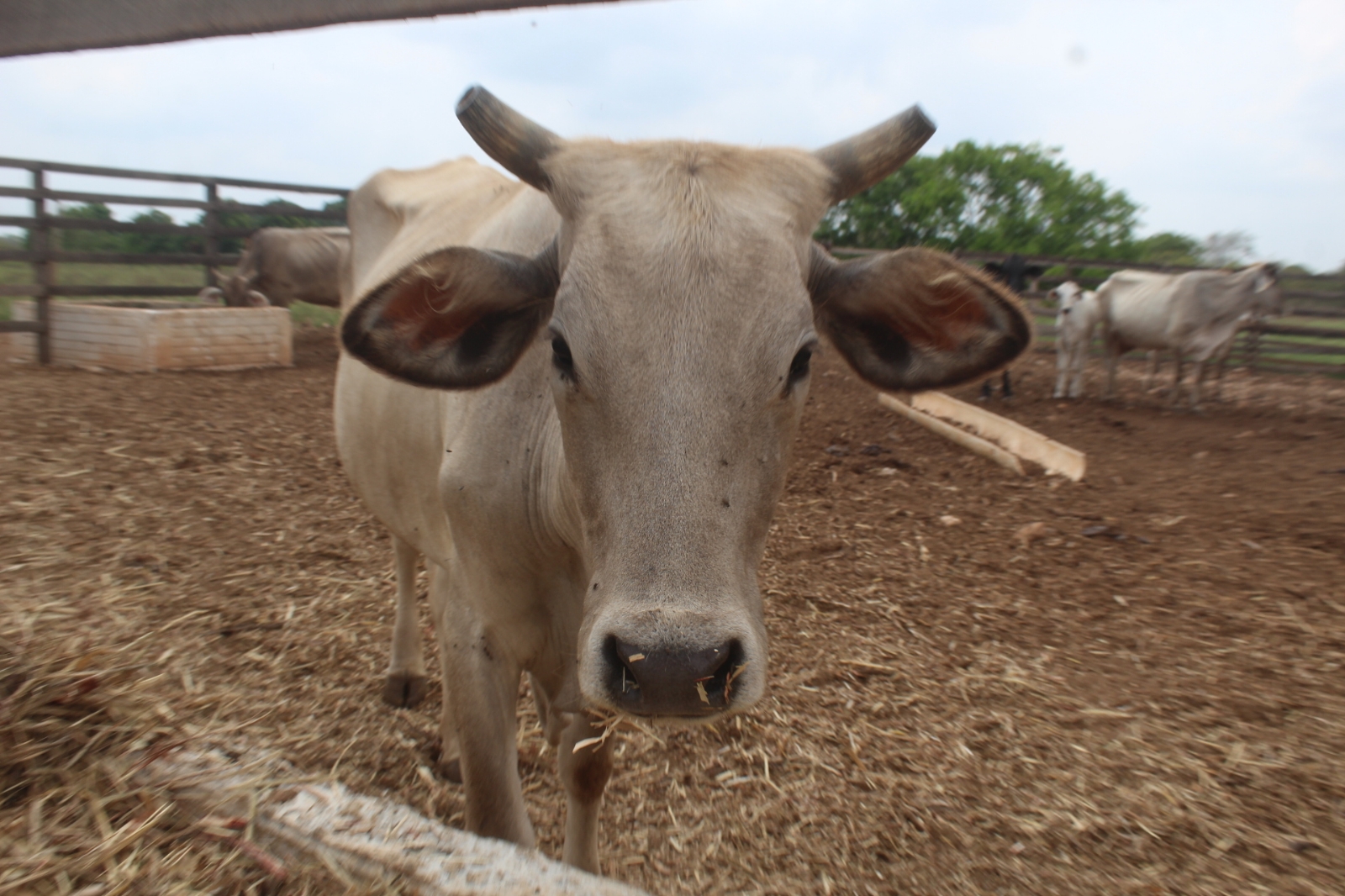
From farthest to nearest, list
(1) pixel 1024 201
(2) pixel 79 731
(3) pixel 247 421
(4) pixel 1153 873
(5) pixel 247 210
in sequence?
(1) pixel 1024 201 → (5) pixel 247 210 → (3) pixel 247 421 → (4) pixel 1153 873 → (2) pixel 79 731

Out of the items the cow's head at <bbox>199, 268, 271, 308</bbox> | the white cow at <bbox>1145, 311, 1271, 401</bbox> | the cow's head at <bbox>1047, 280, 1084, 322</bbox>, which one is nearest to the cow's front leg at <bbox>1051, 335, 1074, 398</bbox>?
the cow's head at <bbox>1047, 280, 1084, 322</bbox>

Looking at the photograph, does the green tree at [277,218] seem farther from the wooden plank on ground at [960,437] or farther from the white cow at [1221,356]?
the white cow at [1221,356]

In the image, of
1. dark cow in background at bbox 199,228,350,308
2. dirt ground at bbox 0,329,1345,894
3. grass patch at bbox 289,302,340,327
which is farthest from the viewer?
grass patch at bbox 289,302,340,327

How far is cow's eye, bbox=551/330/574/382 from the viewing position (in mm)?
1957

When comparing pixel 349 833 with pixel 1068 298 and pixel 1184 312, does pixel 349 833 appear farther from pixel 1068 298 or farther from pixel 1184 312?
pixel 1068 298

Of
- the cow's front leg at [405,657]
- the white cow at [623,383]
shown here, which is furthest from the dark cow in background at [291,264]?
the white cow at [623,383]

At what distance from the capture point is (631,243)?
1950 mm

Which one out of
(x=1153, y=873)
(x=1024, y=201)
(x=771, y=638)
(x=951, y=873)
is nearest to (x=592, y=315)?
(x=951, y=873)

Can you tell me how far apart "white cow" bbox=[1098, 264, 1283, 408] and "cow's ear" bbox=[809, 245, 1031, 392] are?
12851 millimetres

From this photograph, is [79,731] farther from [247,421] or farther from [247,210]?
[247,210]

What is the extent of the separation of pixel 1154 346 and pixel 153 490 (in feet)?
46.2

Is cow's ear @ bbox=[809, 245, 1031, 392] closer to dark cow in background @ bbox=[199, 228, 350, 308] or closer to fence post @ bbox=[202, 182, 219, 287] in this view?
dark cow in background @ bbox=[199, 228, 350, 308]

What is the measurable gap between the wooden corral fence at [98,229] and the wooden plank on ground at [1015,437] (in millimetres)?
10200

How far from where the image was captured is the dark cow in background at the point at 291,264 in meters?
15.2
